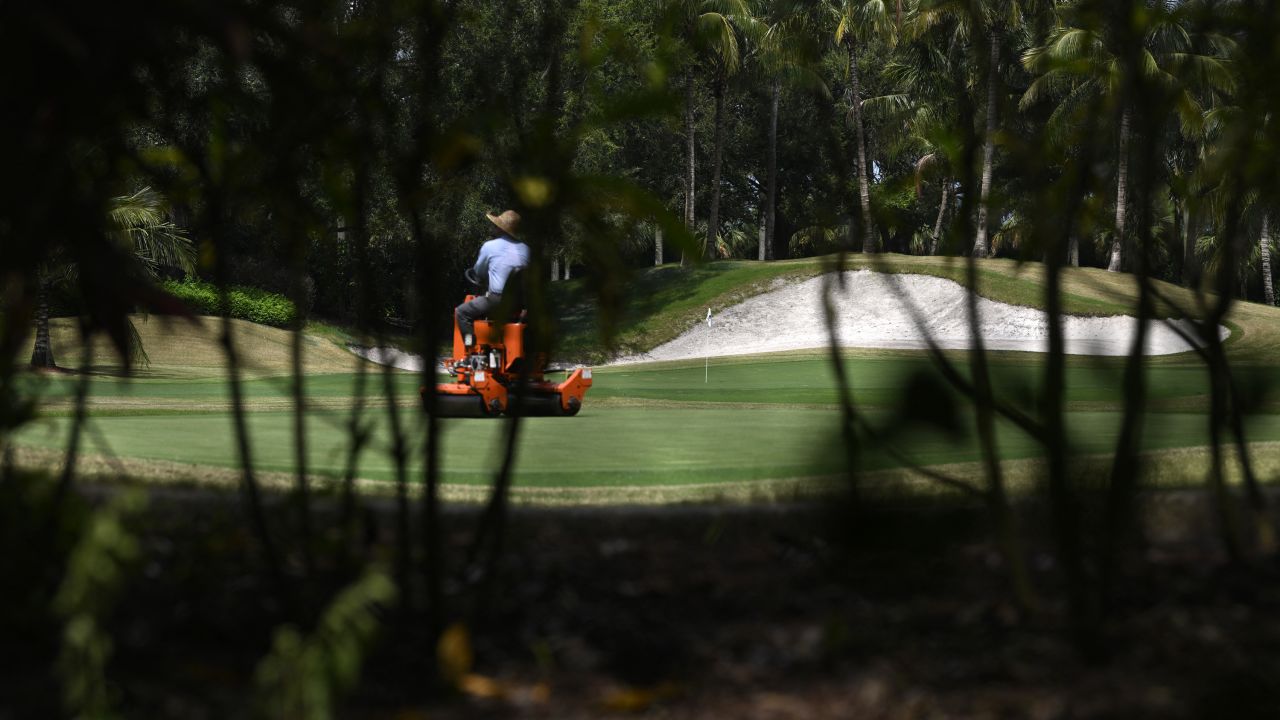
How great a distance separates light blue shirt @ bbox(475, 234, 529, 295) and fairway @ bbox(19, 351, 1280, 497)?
2.61 feet

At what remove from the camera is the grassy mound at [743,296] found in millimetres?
29297

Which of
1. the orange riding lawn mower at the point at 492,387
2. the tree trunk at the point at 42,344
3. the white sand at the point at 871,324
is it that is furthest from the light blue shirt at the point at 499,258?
the white sand at the point at 871,324

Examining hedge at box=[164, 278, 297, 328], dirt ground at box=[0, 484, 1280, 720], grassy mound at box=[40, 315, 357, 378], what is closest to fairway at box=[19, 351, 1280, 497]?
dirt ground at box=[0, 484, 1280, 720]

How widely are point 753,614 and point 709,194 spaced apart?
5437cm

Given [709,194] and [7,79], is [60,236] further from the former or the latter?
[709,194]

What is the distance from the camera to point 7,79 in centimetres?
213

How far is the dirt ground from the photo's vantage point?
2.26 metres

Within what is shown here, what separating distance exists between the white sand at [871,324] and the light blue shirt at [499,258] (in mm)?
20578

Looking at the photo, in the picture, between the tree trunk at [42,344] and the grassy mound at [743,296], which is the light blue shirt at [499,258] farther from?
the grassy mound at [743,296]

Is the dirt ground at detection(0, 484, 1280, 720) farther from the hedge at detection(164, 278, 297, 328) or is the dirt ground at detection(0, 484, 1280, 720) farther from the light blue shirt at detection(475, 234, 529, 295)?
the hedge at detection(164, 278, 297, 328)

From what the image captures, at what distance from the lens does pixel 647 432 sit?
32.4ft

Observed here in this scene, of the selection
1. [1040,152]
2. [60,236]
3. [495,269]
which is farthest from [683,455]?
[60,236]

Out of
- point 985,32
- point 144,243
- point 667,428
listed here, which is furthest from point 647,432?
point 144,243

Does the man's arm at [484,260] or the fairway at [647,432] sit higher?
the man's arm at [484,260]
